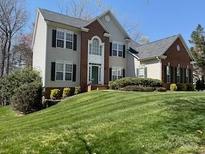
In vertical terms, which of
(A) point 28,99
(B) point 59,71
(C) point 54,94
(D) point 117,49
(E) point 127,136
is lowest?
(E) point 127,136

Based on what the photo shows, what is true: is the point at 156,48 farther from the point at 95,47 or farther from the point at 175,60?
the point at 95,47

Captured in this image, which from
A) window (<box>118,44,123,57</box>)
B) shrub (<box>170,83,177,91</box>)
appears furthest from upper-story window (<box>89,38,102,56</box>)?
shrub (<box>170,83,177,91</box>)

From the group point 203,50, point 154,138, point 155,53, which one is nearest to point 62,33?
point 155,53

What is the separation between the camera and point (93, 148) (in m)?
7.23

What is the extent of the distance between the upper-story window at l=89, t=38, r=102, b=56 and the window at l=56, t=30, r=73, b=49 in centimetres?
222

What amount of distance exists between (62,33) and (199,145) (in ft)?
64.3

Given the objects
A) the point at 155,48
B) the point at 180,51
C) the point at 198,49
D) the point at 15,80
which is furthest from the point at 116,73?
the point at 198,49

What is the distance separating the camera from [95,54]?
27.9 metres

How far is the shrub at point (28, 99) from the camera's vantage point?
66.2 feet

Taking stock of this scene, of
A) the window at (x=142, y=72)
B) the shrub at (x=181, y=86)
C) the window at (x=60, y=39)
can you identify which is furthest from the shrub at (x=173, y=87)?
the window at (x=60, y=39)

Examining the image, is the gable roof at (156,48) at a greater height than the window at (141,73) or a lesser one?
greater

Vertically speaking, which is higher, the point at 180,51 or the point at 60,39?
the point at 60,39

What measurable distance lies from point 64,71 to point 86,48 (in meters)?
3.06

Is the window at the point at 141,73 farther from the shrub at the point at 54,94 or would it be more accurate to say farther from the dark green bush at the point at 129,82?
the shrub at the point at 54,94
